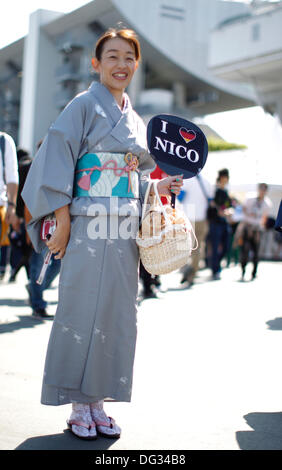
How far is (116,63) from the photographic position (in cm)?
287

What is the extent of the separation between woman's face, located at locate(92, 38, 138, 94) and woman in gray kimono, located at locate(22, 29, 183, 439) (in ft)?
0.30

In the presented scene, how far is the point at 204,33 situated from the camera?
1618 inches

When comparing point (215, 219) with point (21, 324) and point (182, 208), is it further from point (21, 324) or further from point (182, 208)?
point (21, 324)

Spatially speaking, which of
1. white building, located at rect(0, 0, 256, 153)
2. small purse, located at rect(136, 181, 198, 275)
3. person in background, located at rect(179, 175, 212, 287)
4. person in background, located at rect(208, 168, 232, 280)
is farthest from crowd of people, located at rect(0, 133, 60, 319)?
white building, located at rect(0, 0, 256, 153)

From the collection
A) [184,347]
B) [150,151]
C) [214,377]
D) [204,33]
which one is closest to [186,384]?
[214,377]

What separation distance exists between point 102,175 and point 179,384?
4.93 ft

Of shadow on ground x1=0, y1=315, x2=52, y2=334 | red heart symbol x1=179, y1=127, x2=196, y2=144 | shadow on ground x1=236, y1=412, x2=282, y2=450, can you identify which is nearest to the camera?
shadow on ground x1=236, y1=412, x2=282, y2=450

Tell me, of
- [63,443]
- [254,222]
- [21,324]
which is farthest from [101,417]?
[254,222]

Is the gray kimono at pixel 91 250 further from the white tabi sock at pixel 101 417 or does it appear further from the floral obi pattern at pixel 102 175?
the white tabi sock at pixel 101 417

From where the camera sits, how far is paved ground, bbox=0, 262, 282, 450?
8.90 feet

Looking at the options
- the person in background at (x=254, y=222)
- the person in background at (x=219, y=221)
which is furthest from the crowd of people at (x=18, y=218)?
the person in background at (x=254, y=222)

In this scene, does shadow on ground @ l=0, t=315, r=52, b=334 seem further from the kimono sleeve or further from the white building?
the white building

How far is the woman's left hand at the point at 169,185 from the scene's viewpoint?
292cm

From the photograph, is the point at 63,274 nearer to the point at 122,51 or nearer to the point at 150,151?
the point at 150,151
